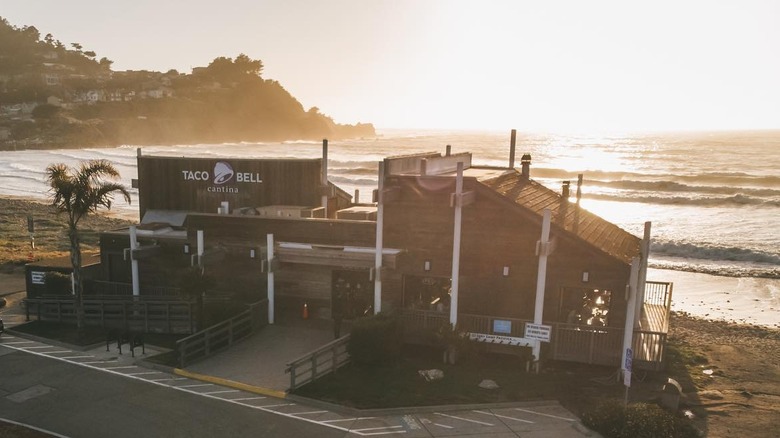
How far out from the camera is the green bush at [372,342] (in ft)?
55.4

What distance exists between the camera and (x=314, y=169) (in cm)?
2528

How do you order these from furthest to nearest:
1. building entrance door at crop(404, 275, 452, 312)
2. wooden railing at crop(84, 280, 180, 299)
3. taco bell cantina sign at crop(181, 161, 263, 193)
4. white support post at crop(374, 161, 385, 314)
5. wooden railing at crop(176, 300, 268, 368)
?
1. taco bell cantina sign at crop(181, 161, 263, 193)
2. wooden railing at crop(84, 280, 180, 299)
3. building entrance door at crop(404, 275, 452, 312)
4. white support post at crop(374, 161, 385, 314)
5. wooden railing at crop(176, 300, 268, 368)

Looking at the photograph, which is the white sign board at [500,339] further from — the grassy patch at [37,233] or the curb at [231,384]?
the grassy patch at [37,233]

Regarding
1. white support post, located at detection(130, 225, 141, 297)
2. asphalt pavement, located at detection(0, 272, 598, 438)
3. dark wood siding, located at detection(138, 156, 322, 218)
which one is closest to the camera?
asphalt pavement, located at detection(0, 272, 598, 438)

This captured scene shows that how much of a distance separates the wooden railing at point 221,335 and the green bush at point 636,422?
1169cm

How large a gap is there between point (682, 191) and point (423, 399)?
76146 mm

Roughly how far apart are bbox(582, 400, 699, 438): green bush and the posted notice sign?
10.8ft

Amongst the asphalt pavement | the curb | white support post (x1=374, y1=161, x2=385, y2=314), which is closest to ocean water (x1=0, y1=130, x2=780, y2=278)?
white support post (x1=374, y1=161, x2=385, y2=314)

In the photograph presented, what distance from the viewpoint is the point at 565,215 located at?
782 inches

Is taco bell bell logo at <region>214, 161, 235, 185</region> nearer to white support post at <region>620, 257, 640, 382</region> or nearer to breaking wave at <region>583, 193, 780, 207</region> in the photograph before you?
white support post at <region>620, 257, 640, 382</region>

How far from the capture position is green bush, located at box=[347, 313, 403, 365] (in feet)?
55.4

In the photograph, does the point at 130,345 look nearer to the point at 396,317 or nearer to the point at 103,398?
the point at 103,398

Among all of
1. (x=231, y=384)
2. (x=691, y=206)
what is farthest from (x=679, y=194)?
(x=231, y=384)

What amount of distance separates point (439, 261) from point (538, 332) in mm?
4179
